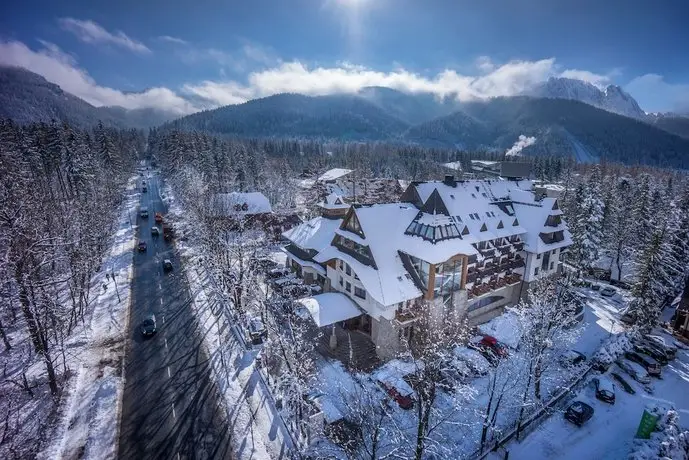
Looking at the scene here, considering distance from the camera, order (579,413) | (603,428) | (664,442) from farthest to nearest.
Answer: (603,428), (579,413), (664,442)

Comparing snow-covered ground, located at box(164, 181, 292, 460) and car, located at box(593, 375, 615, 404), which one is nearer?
snow-covered ground, located at box(164, 181, 292, 460)

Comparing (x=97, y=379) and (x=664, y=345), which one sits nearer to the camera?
(x=97, y=379)

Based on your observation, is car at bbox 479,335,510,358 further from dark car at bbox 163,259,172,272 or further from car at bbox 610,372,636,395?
dark car at bbox 163,259,172,272

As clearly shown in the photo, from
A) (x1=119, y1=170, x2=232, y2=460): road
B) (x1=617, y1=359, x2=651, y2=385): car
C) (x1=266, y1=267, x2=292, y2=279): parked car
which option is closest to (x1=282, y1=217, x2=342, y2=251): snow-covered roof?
(x1=266, y1=267, x2=292, y2=279): parked car

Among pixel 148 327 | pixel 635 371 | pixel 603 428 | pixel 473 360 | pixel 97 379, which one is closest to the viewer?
pixel 603 428

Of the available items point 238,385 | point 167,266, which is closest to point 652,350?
point 238,385

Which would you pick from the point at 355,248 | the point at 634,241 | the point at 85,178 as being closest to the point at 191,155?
the point at 85,178

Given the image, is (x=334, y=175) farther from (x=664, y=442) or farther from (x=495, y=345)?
(x=664, y=442)
